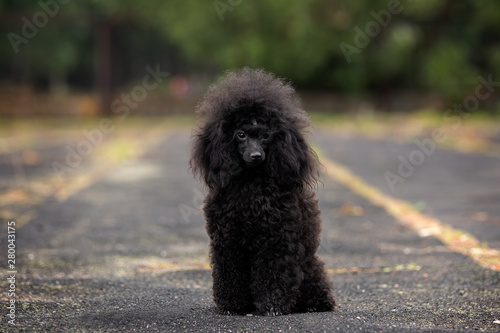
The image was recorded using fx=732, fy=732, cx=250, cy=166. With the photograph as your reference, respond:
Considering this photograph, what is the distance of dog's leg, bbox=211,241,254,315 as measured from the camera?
5270 mm

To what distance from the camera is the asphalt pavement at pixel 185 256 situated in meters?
5.21

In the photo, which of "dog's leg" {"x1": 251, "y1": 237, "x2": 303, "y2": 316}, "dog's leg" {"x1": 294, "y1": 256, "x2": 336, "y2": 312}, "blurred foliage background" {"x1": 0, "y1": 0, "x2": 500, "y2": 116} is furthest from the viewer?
"blurred foliage background" {"x1": 0, "y1": 0, "x2": 500, "y2": 116}

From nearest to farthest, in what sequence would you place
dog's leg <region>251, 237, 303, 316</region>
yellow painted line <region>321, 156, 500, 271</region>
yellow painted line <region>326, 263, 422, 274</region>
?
1. dog's leg <region>251, 237, 303, 316</region>
2. yellow painted line <region>326, 263, 422, 274</region>
3. yellow painted line <region>321, 156, 500, 271</region>

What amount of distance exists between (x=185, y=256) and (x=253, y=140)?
3124mm

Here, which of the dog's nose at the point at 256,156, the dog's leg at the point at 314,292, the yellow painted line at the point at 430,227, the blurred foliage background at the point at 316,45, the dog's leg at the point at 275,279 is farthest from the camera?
→ the blurred foliage background at the point at 316,45

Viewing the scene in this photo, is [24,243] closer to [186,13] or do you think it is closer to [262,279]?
[262,279]

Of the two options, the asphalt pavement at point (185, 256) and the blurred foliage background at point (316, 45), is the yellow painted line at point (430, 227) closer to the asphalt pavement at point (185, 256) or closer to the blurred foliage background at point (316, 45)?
the asphalt pavement at point (185, 256)

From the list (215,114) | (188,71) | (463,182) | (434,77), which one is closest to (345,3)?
(434,77)

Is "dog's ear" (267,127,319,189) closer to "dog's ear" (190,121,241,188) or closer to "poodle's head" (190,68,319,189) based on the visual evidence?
"poodle's head" (190,68,319,189)

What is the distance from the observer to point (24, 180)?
47.6ft

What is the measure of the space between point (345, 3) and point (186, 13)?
7.38 m

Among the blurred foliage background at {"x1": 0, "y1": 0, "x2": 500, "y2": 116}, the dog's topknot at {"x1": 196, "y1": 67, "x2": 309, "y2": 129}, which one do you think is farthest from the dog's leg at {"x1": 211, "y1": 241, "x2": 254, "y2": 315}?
the blurred foliage background at {"x1": 0, "y1": 0, "x2": 500, "y2": 116}

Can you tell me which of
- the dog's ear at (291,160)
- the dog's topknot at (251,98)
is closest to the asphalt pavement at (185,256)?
the dog's ear at (291,160)

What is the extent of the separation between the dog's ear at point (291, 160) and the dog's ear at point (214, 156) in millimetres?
275
